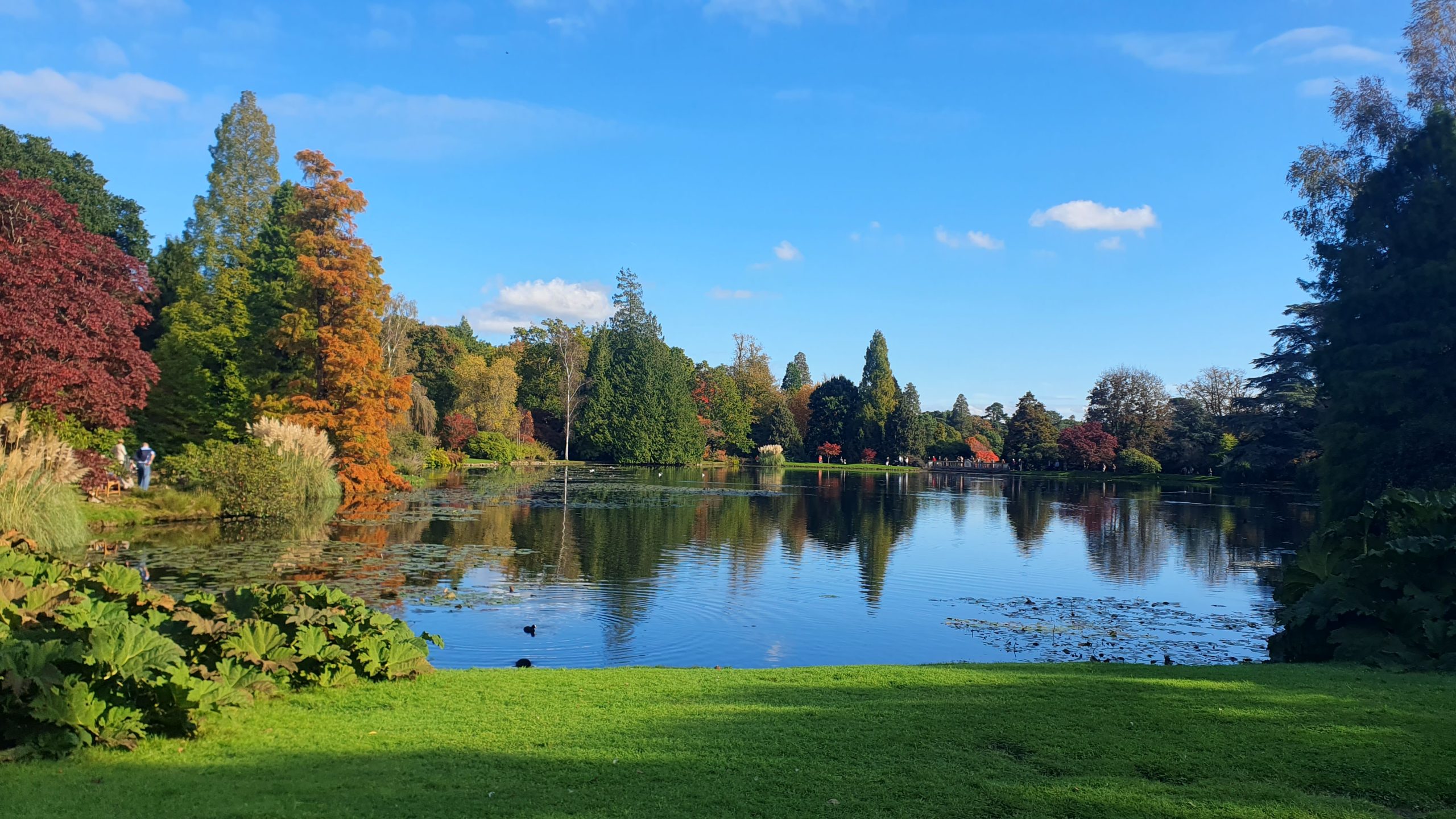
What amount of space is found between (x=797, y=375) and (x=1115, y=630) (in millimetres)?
94227

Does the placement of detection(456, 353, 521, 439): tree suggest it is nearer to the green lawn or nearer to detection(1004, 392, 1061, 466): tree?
detection(1004, 392, 1061, 466): tree

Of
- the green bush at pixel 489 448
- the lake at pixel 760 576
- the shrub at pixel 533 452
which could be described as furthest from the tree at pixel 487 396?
the lake at pixel 760 576

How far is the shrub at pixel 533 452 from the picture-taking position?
5872cm

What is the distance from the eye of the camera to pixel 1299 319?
146ft

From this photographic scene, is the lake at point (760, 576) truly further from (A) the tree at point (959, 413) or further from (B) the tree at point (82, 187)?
(A) the tree at point (959, 413)

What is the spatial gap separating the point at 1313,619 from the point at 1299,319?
43.2m

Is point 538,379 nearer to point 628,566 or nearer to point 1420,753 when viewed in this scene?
point 628,566

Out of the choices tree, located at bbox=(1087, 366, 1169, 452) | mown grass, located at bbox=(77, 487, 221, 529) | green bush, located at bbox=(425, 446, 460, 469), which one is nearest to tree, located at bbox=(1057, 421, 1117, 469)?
tree, located at bbox=(1087, 366, 1169, 452)

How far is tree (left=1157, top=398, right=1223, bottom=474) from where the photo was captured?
58.0 meters

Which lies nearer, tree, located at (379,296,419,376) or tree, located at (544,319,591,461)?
tree, located at (379,296,419,376)

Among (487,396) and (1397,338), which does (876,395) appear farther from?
(1397,338)

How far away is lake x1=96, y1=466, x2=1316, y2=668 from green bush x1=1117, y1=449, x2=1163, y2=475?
102ft

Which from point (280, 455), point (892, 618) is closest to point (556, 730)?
point (892, 618)

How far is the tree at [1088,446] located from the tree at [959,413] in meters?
26.5
